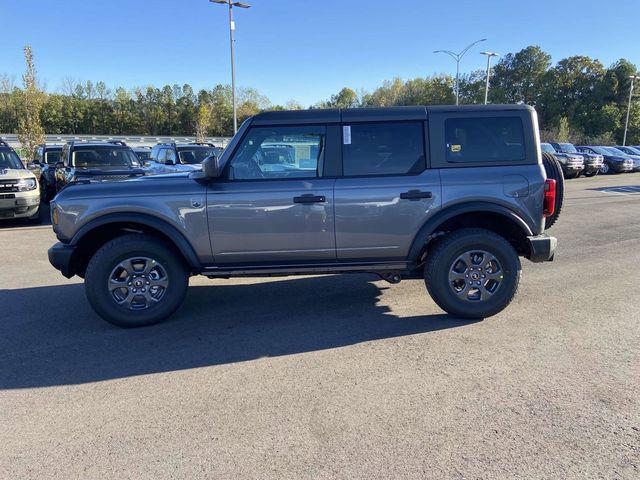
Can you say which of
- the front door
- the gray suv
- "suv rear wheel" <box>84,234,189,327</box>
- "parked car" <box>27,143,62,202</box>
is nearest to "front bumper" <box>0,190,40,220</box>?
"parked car" <box>27,143,62,202</box>

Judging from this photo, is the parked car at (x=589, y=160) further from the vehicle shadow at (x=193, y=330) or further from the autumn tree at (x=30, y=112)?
the autumn tree at (x=30, y=112)

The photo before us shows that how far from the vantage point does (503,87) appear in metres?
78.1

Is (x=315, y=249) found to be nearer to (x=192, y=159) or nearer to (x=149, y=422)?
(x=149, y=422)

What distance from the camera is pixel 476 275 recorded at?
462 cm

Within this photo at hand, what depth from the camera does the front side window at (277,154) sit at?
4.51 metres

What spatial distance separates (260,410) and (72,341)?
7.34 feet

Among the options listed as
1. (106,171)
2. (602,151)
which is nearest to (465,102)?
(602,151)

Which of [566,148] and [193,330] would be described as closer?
[193,330]

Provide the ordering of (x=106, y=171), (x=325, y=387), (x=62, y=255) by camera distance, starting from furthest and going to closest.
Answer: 1. (x=106, y=171)
2. (x=62, y=255)
3. (x=325, y=387)

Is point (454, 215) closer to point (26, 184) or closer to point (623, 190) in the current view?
point (26, 184)

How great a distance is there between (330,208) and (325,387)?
1.72 m

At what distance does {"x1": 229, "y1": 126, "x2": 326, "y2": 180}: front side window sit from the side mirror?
150 millimetres

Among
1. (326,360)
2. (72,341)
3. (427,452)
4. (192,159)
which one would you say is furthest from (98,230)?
(192,159)

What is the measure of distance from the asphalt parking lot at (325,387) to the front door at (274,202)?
76cm
